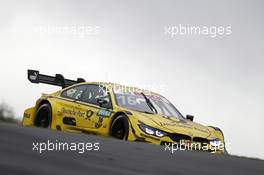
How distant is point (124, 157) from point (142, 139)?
19.6ft

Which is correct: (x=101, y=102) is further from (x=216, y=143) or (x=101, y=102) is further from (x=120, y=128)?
(x=216, y=143)

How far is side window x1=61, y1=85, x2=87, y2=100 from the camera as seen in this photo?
12955 millimetres

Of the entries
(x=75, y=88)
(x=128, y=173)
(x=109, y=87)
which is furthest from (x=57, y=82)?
(x=128, y=173)

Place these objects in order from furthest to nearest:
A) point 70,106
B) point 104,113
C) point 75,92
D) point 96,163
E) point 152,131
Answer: point 75,92
point 70,106
point 104,113
point 152,131
point 96,163

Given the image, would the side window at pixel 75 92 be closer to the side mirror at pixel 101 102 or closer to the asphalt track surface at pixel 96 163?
the side mirror at pixel 101 102

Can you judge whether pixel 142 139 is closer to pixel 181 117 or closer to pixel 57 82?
pixel 181 117

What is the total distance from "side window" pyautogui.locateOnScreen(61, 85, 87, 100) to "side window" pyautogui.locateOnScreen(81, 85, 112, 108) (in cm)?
16

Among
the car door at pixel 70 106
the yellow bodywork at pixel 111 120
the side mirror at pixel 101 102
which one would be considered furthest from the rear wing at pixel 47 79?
the side mirror at pixel 101 102

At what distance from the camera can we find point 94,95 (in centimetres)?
1254

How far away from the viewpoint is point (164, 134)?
36.1 ft

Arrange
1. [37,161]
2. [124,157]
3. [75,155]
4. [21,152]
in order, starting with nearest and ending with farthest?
[37,161]
[21,152]
[75,155]
[124,157]

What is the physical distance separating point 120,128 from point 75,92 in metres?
2.19

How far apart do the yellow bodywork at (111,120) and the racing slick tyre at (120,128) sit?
7cm

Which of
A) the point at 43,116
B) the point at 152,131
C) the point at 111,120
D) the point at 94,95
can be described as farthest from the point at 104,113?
the point at 43,116
